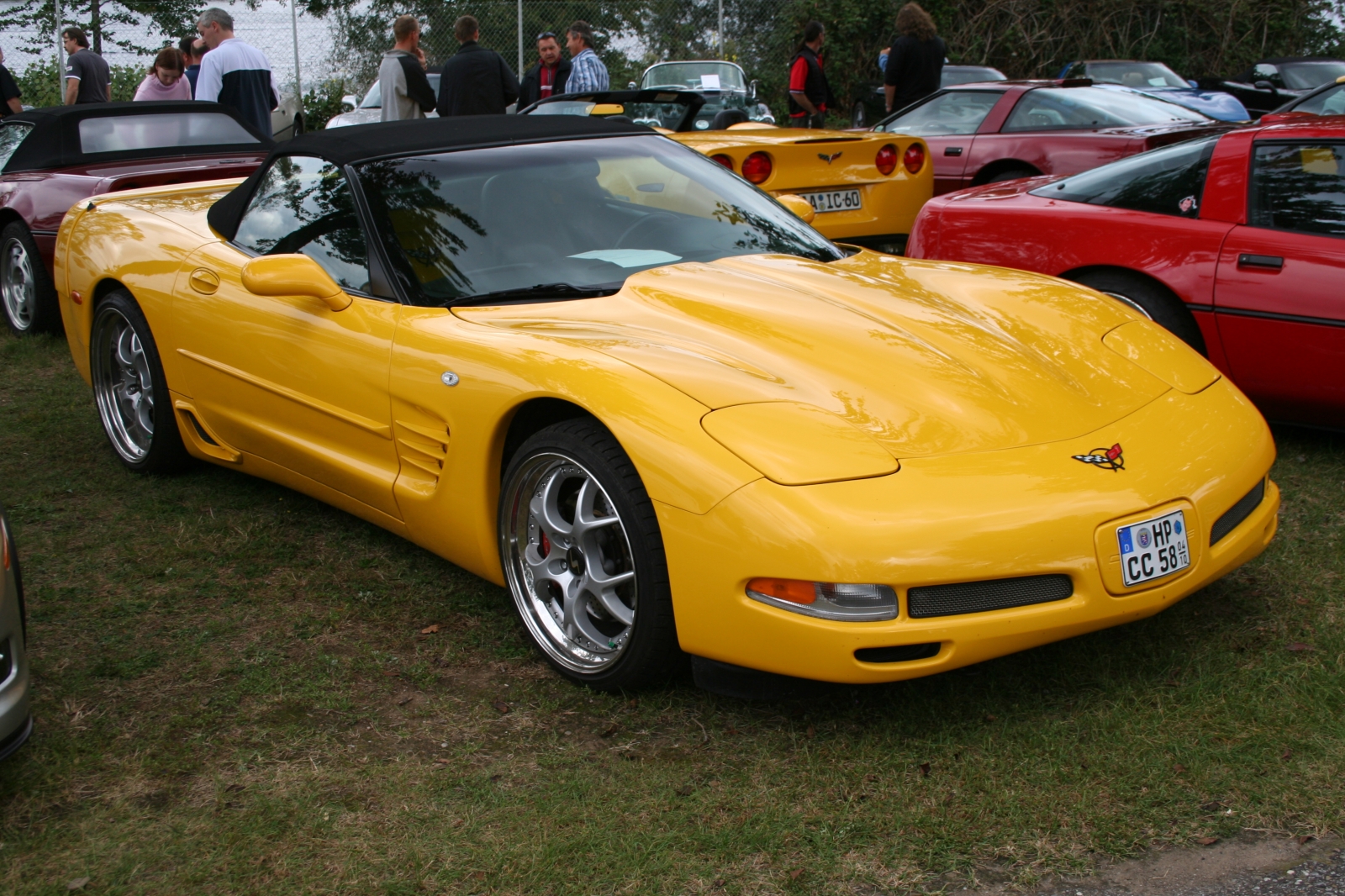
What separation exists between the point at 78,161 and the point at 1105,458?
6.29m

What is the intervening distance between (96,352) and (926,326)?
3.30 metres

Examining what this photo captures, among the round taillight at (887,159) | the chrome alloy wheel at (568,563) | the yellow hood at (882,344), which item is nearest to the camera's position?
the yellow hood at (882,344)

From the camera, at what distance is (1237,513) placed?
2.94m

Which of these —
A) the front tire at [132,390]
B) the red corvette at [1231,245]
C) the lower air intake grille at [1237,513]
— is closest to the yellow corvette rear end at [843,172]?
the red corvette at [1231,245]

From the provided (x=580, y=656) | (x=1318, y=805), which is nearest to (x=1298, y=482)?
(x=1318, y=805)

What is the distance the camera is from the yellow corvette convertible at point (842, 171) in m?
6.60

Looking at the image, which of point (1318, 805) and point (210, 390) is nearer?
point (1318, 805)

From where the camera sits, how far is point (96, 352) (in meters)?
4.84

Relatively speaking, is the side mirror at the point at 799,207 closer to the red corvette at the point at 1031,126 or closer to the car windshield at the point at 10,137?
the red corvette at the point at 1031,126

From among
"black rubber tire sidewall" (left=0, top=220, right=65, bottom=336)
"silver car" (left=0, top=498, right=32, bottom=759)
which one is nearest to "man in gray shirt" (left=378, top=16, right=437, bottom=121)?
"black rubber tire sidewall" (left=0, top=220, right=65, bottom=336)

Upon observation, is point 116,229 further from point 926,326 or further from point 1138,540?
point 1138,540

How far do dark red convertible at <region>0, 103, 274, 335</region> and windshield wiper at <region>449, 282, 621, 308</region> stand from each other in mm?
4019

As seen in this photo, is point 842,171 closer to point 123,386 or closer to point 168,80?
point 123,386

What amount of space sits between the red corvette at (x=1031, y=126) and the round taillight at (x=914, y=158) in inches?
54.7
